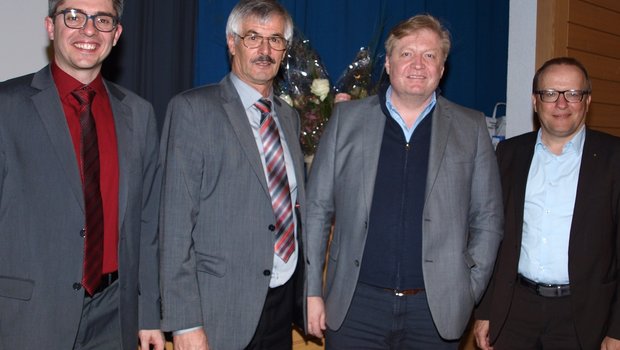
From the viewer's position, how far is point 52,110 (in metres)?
1.92

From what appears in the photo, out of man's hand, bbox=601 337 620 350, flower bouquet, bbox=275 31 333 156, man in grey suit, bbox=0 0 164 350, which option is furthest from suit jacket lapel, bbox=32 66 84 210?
man's hand, bbox=601 337 620 350

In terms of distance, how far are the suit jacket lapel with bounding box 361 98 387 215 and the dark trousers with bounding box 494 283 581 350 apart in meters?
0.86

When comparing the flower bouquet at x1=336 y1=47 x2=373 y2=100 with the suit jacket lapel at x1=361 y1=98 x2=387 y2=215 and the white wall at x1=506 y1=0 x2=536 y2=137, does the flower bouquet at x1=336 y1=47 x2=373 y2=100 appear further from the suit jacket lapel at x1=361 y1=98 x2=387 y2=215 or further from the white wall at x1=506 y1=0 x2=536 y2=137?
the white wall at x1=506 y1=0 x2=536 y2=137

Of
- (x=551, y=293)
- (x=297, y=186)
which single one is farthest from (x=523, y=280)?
(x=297, y=186)

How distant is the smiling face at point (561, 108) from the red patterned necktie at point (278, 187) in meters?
A: 1.22

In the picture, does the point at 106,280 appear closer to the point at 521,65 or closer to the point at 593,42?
the point at 521,65

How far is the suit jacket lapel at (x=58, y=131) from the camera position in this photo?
189cm

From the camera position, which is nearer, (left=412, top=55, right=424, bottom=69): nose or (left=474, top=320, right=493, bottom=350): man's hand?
(left=412, top=55, right=424, bottom=69): nose

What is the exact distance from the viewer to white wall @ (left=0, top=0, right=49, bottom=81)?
2.72 metres

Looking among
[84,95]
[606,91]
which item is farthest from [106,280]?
[606,91]

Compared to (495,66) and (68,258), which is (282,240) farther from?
(495,66)

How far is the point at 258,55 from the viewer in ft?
7.47

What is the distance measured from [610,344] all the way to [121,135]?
83.5 inches

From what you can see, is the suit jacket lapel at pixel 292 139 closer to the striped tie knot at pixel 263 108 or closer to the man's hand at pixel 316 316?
the striped tie knot at pixel 263 108
